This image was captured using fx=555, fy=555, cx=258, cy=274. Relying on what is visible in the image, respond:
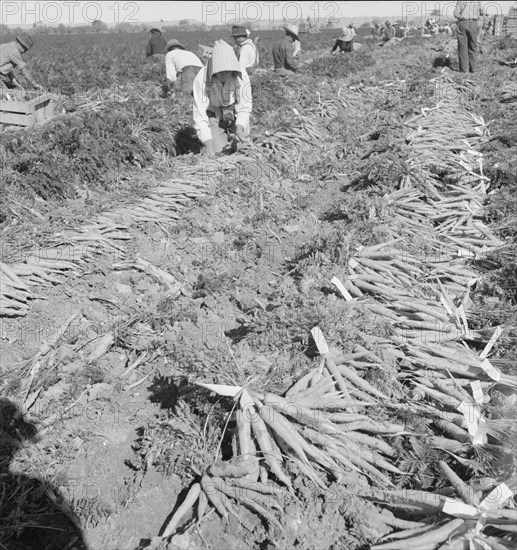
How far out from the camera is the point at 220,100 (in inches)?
281

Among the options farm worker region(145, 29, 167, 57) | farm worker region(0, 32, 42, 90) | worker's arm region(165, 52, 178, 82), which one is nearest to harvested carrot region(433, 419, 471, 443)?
worker's arm region(165, 52, 178, 82)

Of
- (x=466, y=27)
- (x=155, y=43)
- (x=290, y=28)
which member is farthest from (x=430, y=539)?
(x=290, y=28)

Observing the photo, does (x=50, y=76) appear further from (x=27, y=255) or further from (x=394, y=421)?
(x=394, y=421)

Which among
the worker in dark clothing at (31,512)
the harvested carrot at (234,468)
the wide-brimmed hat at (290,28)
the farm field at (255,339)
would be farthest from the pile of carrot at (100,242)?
→ the wide-brimmed hat at (290,28)

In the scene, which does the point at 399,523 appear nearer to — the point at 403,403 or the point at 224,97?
the point at 403,403

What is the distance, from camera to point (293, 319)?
3275 mm

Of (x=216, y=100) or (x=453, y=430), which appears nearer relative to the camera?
(x=453, y=430)

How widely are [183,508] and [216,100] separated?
5.76 meters

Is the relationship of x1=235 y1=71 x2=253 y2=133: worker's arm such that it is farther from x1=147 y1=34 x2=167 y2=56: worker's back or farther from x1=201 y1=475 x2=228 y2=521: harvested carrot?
x1=147 y1=34 x2=167 y2=56: worker's back

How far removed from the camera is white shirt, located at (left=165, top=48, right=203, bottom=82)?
367 inches

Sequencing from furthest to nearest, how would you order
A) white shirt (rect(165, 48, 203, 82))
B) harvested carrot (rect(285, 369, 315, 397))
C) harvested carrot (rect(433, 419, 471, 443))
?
white shirt (rect(165, 48, 203, 82))
harvested carrot (rect(285, 369, 315, 397))
harvested carrot (rect(433, 419, 471, 443))

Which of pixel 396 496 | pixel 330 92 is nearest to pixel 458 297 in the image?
pixel 396 496

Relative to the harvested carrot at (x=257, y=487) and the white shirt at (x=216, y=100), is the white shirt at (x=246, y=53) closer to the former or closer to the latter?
the white shirt at (x=216, y=100)

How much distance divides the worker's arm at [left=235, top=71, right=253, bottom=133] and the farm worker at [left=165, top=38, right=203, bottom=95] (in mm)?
2572
